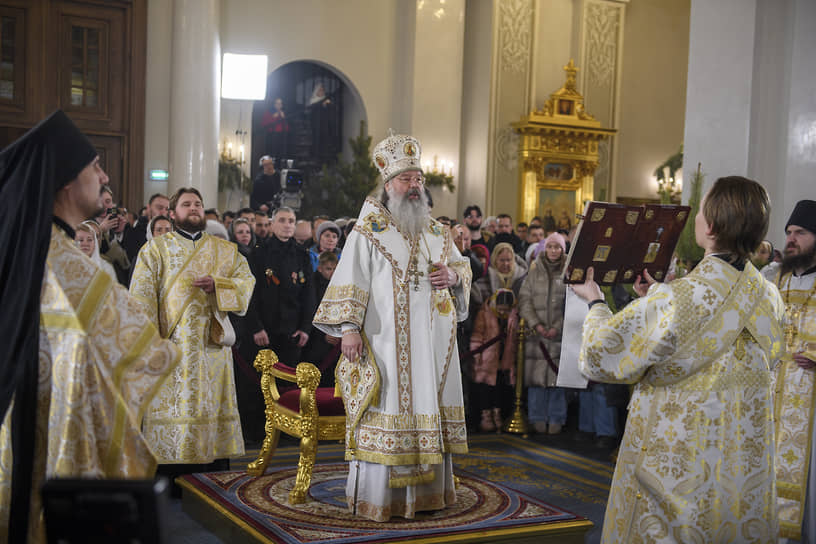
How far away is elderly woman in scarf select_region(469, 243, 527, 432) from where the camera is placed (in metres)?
7.30

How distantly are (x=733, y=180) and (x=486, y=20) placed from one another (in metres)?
13.9

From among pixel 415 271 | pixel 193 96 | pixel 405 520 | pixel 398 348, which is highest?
pixel 193 96

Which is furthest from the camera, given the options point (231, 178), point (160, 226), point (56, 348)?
point (231, 178)

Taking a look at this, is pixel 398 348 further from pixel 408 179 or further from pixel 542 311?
pixel 542 311

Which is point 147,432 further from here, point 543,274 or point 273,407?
point 543,274

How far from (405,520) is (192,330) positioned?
1.75 m

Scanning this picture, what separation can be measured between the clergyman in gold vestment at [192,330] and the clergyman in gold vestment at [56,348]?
2627 millimetres

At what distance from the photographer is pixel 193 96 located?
12562 millimetres

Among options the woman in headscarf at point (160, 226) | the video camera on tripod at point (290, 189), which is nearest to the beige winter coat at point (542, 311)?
the woman in headscarf at point (160, 226)

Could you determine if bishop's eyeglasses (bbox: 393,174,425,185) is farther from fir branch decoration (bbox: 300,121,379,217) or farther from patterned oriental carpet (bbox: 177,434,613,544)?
fir branch decoration (bbox: 300,121,379,217)

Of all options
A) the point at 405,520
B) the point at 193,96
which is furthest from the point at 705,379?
the point at 193,96

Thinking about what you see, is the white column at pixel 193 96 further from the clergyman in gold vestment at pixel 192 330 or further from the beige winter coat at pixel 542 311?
the clergyman in gold vestment at pixel 192 330

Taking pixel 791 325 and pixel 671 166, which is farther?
pixel 671 166

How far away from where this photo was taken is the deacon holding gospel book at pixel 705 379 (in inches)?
104
